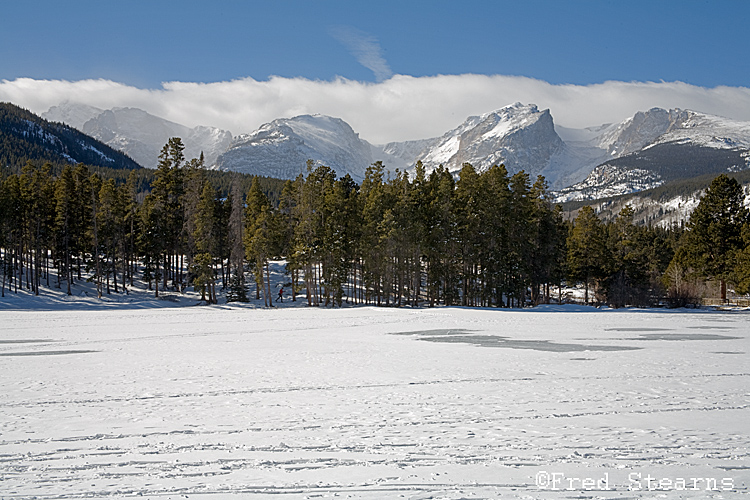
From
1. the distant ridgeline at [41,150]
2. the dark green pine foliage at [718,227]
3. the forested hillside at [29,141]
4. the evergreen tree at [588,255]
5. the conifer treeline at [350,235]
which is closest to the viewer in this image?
the conifer treeline at [350,235]

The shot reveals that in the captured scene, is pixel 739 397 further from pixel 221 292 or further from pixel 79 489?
pixel 221 292

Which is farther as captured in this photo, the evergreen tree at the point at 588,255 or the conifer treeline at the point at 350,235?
the evergreen tree at the point at 588,255

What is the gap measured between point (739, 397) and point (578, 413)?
3.84 meters

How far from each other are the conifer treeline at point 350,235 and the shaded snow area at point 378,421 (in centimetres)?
2539

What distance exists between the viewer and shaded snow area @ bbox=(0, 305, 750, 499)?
6078 millimetres

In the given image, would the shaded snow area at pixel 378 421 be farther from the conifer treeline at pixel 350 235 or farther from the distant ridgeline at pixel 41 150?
the distant ridgeline at pixel 41 150

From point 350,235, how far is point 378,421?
37155 millimetres

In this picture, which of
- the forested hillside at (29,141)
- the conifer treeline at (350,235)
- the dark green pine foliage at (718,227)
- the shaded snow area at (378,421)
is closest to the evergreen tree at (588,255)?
the conifer treeline at (350,235)

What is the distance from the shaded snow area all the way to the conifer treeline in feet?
83.3

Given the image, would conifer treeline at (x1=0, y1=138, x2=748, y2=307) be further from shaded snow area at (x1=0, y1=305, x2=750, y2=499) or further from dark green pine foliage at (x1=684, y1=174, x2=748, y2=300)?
shaded snow area at (x1=0, y1=305, x2=750, y2=499)

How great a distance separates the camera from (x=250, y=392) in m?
11.0

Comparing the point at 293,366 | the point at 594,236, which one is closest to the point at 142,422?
the point at 293,366

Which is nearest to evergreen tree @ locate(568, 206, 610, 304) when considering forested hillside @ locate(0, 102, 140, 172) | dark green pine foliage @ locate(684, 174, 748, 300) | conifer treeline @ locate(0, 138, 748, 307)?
conifer treeline @ locate(0, 138, 748, 307)

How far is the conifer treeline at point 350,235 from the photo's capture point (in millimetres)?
43500
